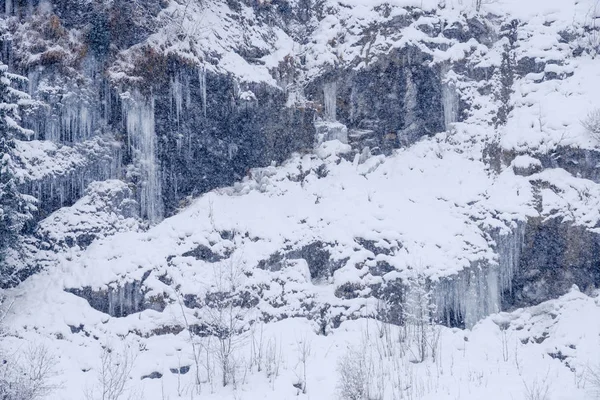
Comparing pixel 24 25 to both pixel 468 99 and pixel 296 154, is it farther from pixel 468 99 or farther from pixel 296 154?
pixel 468 99

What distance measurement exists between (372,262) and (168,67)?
32.2ft

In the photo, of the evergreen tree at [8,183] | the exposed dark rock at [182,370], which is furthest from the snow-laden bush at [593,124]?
the evergreen tree at [8,183]

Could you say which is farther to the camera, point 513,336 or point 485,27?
point 485,27

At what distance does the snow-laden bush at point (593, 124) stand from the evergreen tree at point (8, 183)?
676 inches

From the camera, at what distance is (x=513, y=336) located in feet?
51.7

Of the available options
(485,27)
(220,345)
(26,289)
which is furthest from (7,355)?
(485,27)

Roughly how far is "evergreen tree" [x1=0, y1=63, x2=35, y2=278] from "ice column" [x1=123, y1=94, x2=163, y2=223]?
3.71 meters

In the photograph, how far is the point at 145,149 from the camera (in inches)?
744

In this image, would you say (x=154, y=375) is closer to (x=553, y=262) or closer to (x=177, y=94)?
(x=177, y=94)

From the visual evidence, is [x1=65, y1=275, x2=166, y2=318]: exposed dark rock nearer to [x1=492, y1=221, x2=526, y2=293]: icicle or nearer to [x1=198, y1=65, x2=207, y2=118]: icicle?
[x1=198, y1=65, x2=207, y2=118]: icicle

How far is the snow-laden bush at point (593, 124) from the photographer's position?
1736 cm

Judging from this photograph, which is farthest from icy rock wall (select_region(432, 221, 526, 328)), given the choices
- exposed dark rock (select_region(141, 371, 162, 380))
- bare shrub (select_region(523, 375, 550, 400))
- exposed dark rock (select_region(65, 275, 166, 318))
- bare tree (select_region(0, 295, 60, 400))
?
bare tree (select_region(0, 295, 60, 400))

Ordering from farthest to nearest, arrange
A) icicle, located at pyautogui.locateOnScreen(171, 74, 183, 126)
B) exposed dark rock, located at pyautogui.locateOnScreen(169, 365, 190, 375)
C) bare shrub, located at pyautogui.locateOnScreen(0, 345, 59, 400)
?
icicle, located at pyautogui.locateOnScreen(171, 74, 183, 126) → exposed dark rock, located at pyautogui.locateOnScreen(169, 365, 190, 375) → bare shrub, located at pyautogui.locateOnScreen(0, 345, 59, 400)

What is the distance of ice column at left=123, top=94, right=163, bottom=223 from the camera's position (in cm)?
1862
